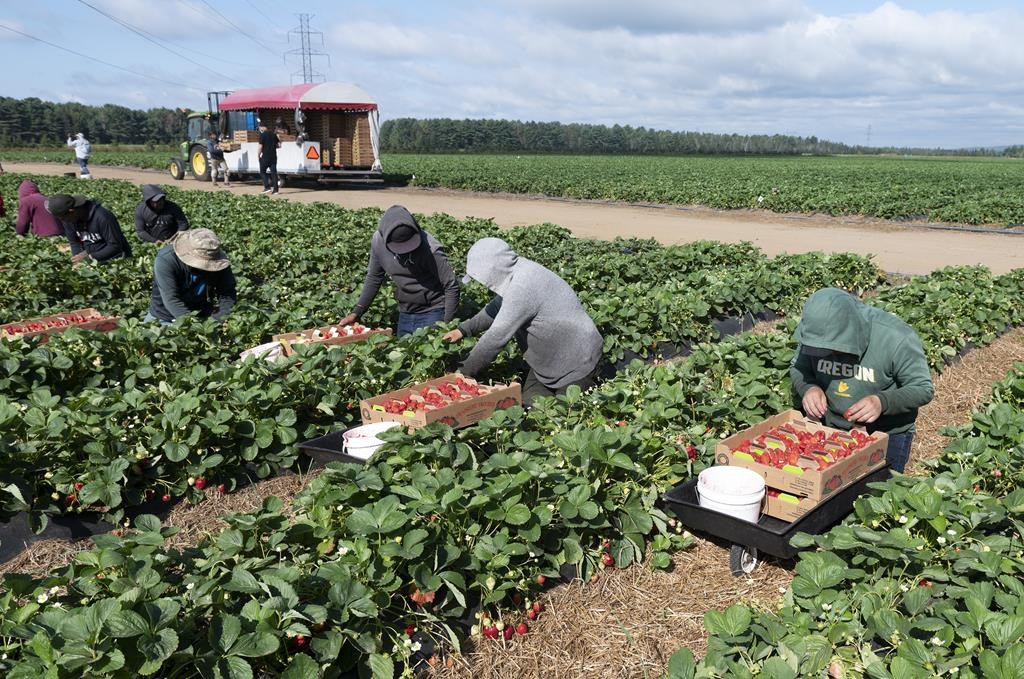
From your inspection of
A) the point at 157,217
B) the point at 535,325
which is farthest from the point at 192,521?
the point at 157,217

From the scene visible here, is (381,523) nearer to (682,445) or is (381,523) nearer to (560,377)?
(682,445)

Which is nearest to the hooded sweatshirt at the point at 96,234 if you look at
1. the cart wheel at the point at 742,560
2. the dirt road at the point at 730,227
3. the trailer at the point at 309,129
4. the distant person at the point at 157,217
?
the distant person at the point at 157,217

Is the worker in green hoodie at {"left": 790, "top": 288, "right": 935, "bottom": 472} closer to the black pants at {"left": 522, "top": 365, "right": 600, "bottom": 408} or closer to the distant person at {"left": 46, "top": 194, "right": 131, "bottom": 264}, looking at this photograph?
the black pants at {"left": 522, "top": 365, "right": 600, "bottom": 408}

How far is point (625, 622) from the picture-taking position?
329cm

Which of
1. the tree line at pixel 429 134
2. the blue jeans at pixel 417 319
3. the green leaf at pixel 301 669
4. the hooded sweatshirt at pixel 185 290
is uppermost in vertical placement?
the tree line at pixel 429 134

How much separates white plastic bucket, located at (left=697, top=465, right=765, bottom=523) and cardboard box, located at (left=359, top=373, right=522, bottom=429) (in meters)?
1.40

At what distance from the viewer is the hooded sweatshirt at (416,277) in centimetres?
602

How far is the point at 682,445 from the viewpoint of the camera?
13.1 feet

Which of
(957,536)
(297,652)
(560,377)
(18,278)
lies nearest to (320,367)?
(560,377)

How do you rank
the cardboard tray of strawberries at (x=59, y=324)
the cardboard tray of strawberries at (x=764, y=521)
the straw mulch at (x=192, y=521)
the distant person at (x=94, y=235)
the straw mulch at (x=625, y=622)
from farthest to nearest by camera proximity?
the distant person at (x=94, y=235), the cardboard tray of strawberries at (x=59, y=324), the straw mulch at (x=192, y=521), the cardboard tray of strawberries at (x=764, y=521), the straw mulch at (x=625, y=622)

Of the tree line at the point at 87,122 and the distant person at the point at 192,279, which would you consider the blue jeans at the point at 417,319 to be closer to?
the distant person at the point at 192,279

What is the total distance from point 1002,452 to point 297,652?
10.8ft

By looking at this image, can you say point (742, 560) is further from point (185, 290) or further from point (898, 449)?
point (185, 290)

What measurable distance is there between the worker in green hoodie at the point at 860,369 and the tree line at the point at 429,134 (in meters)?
70.7
